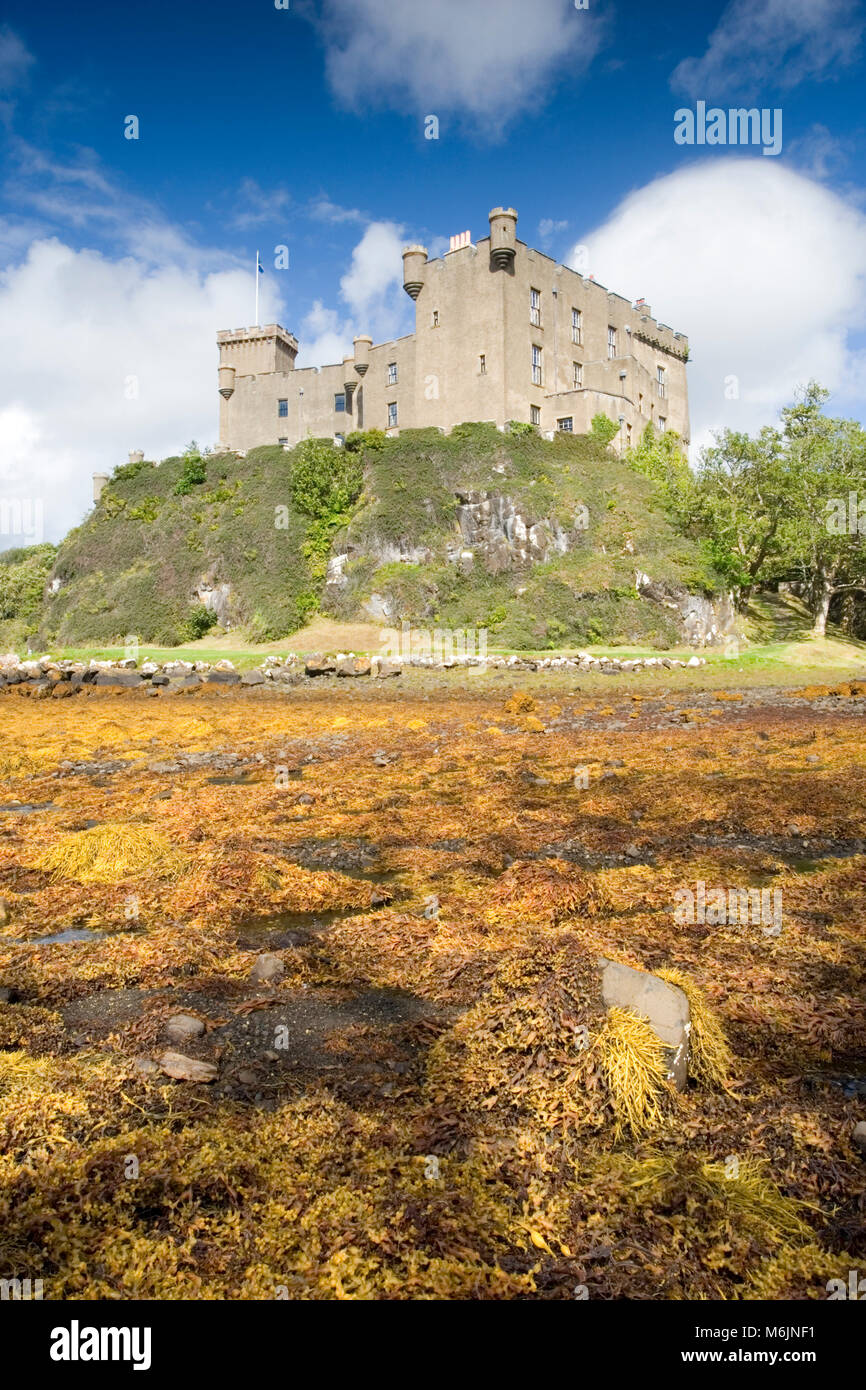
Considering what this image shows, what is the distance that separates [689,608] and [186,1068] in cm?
4660

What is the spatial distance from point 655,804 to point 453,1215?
8.29 meters

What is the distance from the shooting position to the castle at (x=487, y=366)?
191 feet

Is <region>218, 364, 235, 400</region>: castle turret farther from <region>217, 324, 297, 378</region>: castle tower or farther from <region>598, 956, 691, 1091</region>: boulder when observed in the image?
<region>598, 956, 691, 1091</region>: boulder

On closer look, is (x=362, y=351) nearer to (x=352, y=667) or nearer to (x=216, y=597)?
(x=216, y=597)

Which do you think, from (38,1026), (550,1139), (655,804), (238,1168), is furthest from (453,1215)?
(655,804)

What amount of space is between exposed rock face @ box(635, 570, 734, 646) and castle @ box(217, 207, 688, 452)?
17.8m

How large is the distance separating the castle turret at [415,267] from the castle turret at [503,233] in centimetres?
665

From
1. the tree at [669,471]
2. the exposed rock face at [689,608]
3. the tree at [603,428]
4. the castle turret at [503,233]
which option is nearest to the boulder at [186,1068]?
the exposed rock face at [689,608]

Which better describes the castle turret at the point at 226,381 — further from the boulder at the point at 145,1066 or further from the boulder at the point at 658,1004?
the boulder at the point at 658,1004

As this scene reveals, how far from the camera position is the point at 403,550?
52.7m

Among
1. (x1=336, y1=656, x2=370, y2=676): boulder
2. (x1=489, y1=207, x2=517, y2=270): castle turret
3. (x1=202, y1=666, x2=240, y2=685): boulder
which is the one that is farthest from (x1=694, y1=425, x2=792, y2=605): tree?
(x1=202, y1=666, x2=240, y2=685): boulder

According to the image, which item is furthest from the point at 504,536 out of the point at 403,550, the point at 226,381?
the point at 226,381
